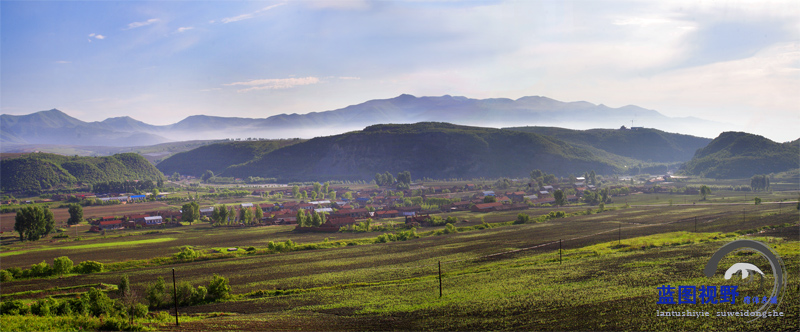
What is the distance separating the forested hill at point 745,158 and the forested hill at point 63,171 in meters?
190

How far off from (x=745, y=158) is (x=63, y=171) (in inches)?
8137

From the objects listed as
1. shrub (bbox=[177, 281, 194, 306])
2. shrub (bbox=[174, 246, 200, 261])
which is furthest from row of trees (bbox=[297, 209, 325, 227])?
shrub (bbox=[177, 281, 194, 306])

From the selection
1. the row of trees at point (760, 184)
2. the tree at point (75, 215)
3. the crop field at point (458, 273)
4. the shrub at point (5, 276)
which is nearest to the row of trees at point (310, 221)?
the crop field at point (458, 273)

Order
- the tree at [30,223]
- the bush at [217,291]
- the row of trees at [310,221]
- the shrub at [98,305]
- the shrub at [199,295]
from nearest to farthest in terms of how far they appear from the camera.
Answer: the shrub at [98,305], the shrub at [199,295], the bush at [217,291], the tree at [30,223], the row of trees at [310,221]

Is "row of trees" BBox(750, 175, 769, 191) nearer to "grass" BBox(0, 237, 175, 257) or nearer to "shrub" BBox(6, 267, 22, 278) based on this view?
"grass" BBox(0, 237, 175, 257)

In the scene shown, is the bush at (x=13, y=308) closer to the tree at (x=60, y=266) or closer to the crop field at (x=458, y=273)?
the crop field at (x=458, y=273)

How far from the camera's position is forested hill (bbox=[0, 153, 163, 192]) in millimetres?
120062

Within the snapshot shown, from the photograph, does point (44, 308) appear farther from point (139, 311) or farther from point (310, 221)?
point (310, 221)

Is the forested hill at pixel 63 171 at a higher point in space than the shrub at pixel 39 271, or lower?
higher

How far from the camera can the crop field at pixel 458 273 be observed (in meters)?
19.7

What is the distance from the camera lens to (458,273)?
3153cm

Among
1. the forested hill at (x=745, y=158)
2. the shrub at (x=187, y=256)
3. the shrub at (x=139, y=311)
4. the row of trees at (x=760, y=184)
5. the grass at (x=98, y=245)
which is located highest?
the forested hill at (x=745, y=158)

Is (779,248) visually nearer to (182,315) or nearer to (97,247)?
(182,315)

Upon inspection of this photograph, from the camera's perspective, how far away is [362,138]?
188125 mm
